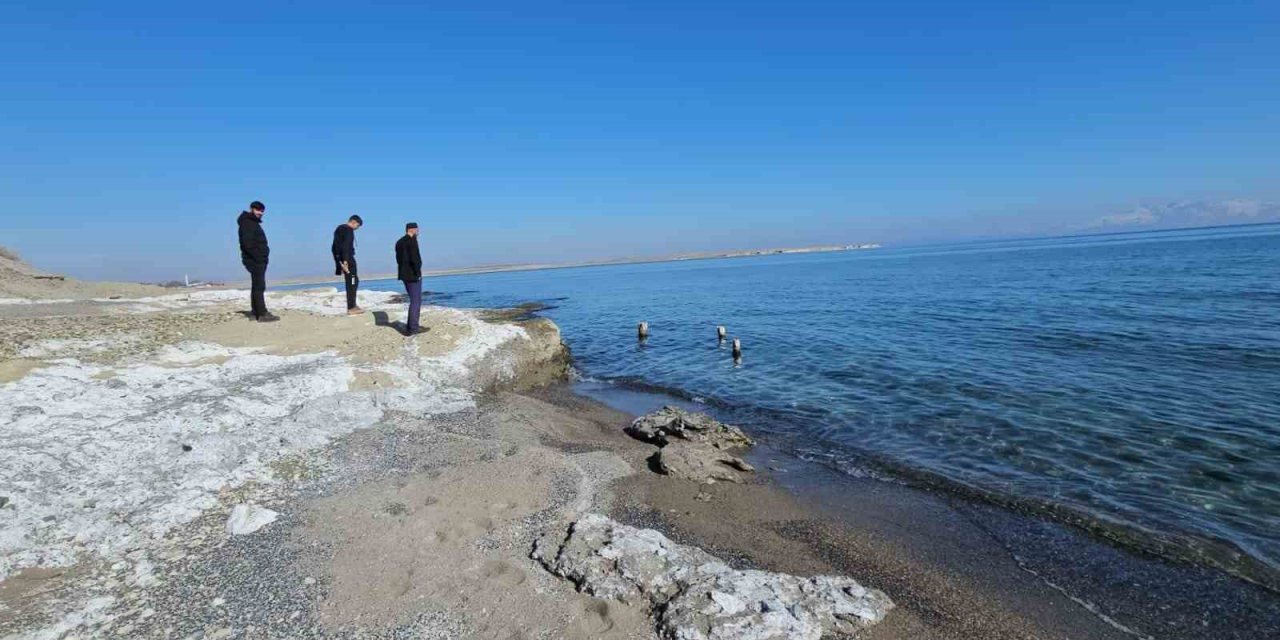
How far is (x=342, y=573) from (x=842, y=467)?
8.09 meters

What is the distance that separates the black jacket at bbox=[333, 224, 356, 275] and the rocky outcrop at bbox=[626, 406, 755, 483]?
32.3 ft

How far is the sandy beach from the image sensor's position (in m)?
4.75

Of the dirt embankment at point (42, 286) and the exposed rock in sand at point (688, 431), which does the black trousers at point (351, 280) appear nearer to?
the exposed rock in sand at point (688, 431)

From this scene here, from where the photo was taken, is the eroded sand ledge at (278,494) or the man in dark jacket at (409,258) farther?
the man in dark jacket at (409,258)

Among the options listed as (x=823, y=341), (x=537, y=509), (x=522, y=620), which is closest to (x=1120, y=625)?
(x=522, y=620)

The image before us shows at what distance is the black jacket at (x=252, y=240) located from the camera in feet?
45.6

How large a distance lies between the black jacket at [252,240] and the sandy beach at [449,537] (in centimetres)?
383

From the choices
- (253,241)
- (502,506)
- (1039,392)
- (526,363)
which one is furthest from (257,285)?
(1039,392)

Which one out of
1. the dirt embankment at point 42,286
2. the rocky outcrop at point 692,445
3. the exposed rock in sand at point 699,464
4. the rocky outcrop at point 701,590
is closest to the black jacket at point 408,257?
the rocky outcrop at point 692,445

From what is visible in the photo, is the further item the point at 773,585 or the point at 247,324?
the point at 247,324

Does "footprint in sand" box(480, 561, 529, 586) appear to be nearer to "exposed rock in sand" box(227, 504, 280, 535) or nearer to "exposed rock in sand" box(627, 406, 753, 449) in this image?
"exposed rock in sand" box(227, 504, 280, 535)

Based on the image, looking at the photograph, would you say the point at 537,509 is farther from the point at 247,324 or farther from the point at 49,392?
the point at 247,324

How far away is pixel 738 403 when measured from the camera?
14672 mm

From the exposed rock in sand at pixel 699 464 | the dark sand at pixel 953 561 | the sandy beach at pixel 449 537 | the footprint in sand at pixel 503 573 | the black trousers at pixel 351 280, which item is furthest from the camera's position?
the black trousers at pixel 351 280
